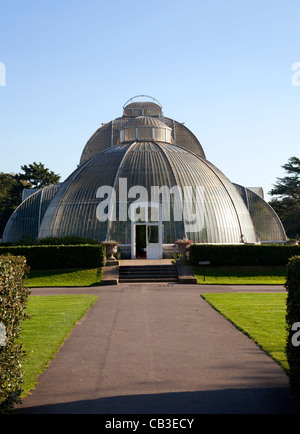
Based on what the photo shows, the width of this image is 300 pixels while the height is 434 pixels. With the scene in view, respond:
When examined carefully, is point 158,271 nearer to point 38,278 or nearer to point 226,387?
point 38,278

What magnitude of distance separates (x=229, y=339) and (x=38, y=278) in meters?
18.7

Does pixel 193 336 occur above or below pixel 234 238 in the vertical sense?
below

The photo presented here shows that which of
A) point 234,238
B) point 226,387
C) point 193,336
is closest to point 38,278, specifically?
point 234,238

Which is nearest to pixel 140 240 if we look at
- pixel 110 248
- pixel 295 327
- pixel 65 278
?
pixel 110 248

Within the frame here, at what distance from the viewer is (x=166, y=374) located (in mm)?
8070

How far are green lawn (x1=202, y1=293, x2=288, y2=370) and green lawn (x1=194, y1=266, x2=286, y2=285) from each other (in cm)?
671

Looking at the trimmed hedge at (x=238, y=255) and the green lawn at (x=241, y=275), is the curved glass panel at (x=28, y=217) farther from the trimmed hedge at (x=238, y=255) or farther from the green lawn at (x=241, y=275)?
the green lawn at (x=241, y=275)

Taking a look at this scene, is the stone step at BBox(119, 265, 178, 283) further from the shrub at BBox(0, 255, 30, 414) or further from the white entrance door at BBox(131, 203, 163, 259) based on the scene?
the shrub at BBox(0, 255, 30, 414)

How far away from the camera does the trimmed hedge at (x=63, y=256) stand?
28.9m

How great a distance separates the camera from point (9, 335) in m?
6.57

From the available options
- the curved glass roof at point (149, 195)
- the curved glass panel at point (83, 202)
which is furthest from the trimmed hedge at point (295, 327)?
the curved glass panel at point (83, 202)

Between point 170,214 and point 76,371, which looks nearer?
point 76,371

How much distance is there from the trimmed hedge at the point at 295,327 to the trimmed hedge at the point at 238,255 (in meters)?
21.9

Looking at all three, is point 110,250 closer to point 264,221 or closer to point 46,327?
point 46,327
